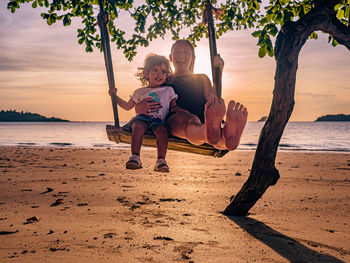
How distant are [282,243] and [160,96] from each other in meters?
2.62

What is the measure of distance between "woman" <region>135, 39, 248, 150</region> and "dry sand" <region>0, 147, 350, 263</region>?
5.11 ft

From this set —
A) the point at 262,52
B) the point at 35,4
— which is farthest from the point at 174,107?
the point at 35,4

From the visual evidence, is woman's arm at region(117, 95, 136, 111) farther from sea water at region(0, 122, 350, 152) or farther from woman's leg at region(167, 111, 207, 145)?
sea water at region(0, 122, 350, 152)

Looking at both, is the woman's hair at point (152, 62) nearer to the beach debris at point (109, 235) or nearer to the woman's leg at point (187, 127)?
the woman's leg at point (187, 127)

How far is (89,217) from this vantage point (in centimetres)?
546

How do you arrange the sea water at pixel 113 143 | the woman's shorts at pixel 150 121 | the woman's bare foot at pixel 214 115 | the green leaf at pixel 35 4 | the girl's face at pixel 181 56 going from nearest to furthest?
the woman's bare foot at pixel 214 115, the woman's shorts at pixel 150 121, the girl's face at pixel 181 56, the green leaf at pixel 35 4, the sea water at pixel 113 143

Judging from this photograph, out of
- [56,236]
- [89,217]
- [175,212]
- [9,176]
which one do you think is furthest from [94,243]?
[9,176]

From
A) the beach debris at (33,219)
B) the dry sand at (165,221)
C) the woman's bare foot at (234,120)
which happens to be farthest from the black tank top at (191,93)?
the beach debris at (33,219)

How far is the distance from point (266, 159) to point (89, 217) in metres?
2.95

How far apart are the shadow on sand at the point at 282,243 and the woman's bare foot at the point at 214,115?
2.03m

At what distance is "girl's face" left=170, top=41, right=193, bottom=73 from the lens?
13.2ft

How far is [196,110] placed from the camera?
3.95 meters

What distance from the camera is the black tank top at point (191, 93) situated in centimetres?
395

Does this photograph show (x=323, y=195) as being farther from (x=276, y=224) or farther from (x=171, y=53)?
(x=171, y=53)
